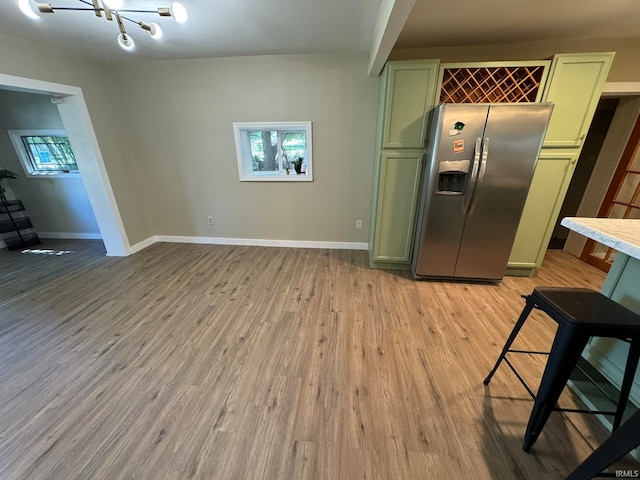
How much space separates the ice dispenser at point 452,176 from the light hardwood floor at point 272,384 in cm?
102

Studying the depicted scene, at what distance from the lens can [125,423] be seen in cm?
135

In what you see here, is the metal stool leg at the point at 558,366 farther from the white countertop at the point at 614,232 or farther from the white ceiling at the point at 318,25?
the white ceiling at the point at 318,25

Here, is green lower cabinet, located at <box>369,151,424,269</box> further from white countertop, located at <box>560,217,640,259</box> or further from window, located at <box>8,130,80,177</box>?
window, located at <box>8,130,80,177</box>

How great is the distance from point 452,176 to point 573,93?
3.99 ft

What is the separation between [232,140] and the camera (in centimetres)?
325

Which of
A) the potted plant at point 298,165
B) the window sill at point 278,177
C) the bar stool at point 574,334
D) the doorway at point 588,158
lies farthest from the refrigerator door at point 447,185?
the doorway at point 588,158

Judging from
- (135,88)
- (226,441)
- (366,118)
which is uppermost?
(135,88)

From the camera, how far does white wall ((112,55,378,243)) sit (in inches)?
115

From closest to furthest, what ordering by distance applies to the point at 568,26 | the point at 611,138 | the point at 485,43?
the point at 568,26 < the point at 485,43 < the point at 611,138

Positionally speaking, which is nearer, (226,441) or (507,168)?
(226,441)

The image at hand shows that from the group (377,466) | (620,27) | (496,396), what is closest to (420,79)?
(620,27)

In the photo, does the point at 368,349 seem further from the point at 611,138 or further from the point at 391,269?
the point at 611,138

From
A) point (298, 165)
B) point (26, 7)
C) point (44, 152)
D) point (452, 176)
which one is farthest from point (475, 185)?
point (44, 152)

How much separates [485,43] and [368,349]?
10.6 ft
